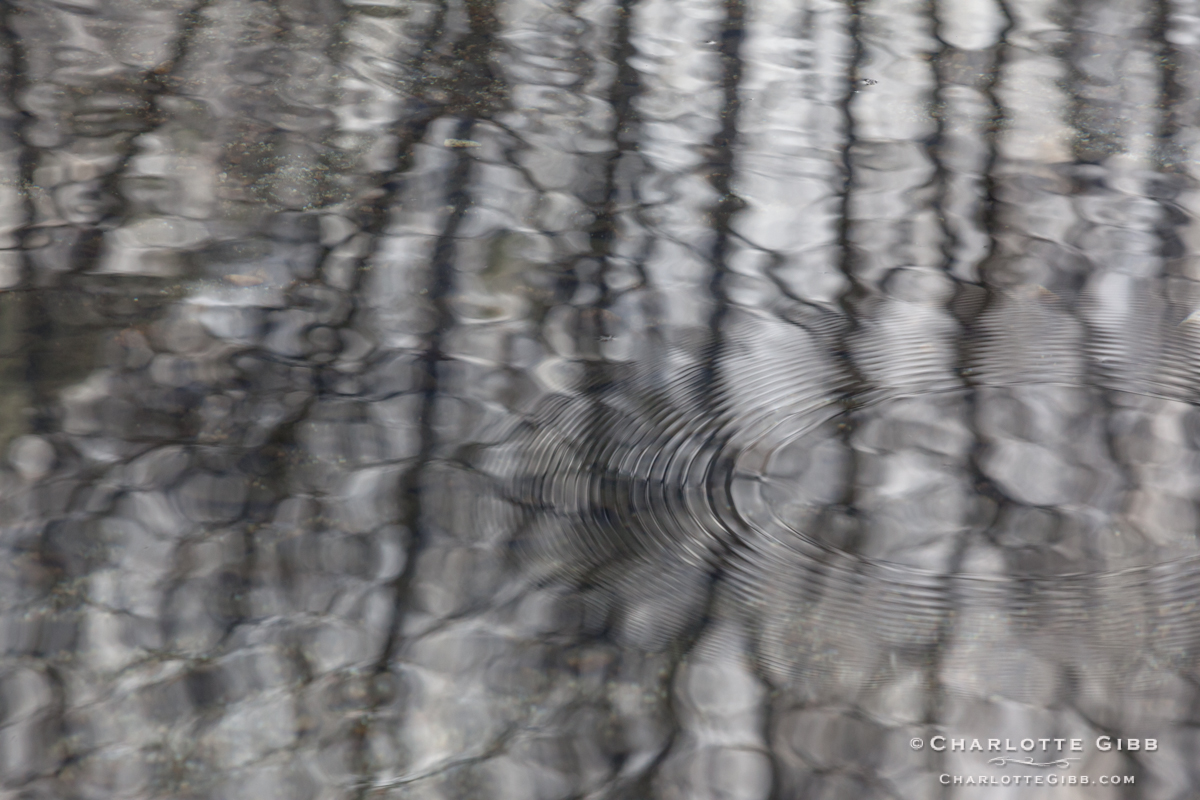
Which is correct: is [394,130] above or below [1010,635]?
above

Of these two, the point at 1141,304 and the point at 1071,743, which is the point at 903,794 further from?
the point at 1141,304

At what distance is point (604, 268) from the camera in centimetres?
172

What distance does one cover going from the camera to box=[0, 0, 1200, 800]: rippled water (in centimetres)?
108

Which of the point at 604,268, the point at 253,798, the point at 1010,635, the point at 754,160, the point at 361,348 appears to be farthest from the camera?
the point at 754,160

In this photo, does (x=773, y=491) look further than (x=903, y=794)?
Yes

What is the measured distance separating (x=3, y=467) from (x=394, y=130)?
3.20ft

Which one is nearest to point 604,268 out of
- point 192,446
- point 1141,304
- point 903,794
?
point 192,446

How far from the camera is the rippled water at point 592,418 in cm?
108

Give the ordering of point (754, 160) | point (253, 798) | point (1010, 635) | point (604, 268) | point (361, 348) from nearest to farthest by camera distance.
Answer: point (253, 798)
point (1010, 635)
point (361, 348)
point (604, 268)
point (754, 160)

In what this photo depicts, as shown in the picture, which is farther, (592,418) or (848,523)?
(592,418)

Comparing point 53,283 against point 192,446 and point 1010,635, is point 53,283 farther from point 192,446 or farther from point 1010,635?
point 1010,635

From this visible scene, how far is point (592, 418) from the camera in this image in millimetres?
1427

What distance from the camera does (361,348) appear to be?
61.0 inches

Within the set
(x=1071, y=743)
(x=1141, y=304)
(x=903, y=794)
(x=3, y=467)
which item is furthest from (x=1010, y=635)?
(x=3, y=467)
